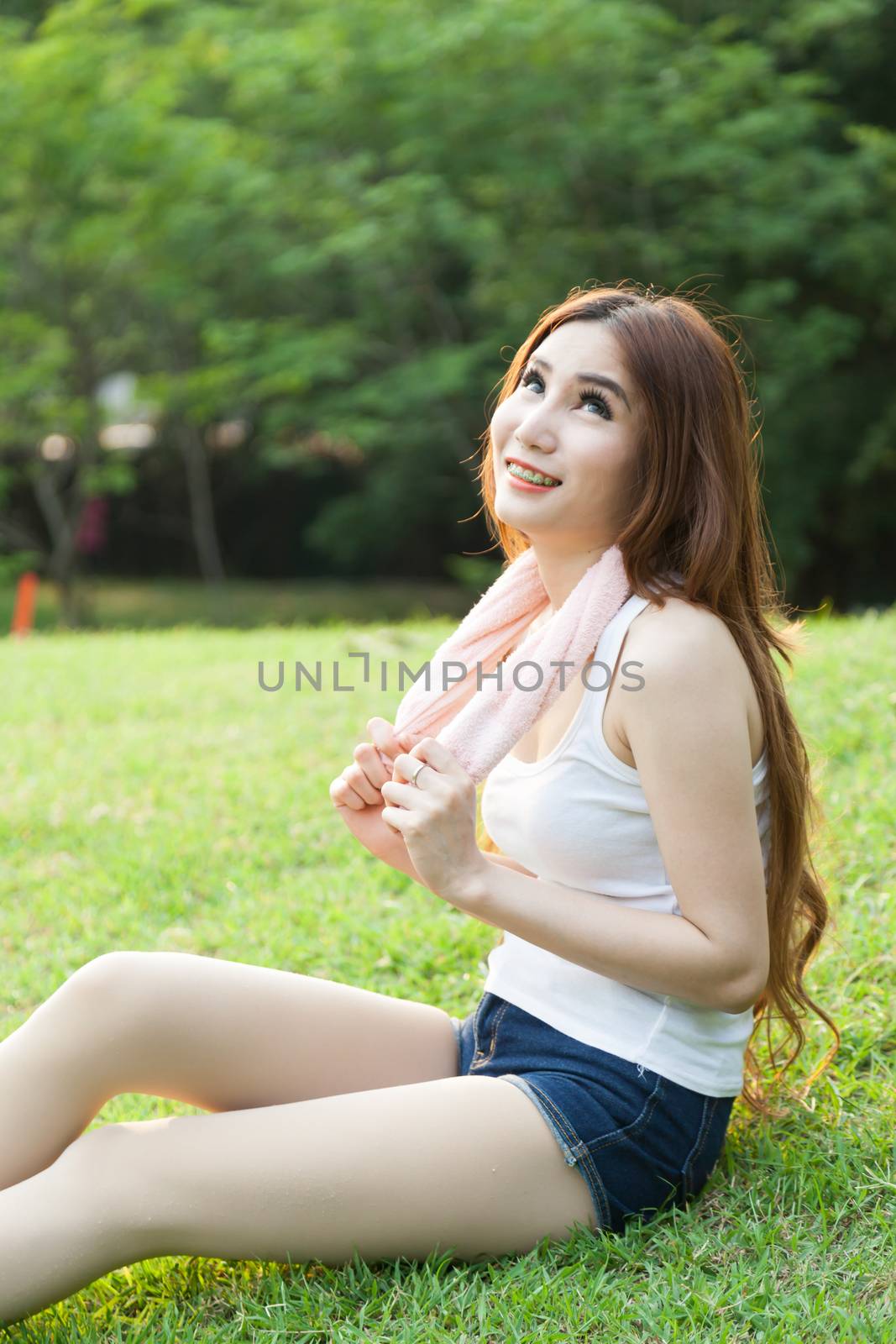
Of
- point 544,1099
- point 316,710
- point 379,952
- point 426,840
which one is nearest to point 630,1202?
point 544,1099

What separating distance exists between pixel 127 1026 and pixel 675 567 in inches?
40.3

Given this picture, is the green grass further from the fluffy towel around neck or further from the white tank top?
the fluffy towel around neck

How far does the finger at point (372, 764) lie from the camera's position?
193cm

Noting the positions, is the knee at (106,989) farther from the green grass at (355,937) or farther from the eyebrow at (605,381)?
the eyebrow at (605,381)

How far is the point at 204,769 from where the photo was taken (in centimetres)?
431

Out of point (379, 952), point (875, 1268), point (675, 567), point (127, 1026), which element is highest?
point (675, 567)

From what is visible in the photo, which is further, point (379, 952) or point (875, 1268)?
point (379, 952)

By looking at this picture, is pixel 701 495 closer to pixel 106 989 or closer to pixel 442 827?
pixel 442 827

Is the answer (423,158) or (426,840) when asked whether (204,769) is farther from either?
(423,158)

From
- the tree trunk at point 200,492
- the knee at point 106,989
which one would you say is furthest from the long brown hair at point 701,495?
the tree trunk at point 200,492

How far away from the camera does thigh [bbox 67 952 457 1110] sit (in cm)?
183

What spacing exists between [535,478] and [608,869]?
1.86ft

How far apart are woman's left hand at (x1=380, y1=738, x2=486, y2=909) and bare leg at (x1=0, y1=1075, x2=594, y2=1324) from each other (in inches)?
12.0

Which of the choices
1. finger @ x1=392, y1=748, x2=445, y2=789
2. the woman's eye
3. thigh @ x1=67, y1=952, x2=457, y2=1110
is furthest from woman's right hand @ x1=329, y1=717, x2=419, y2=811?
the woman's eye
